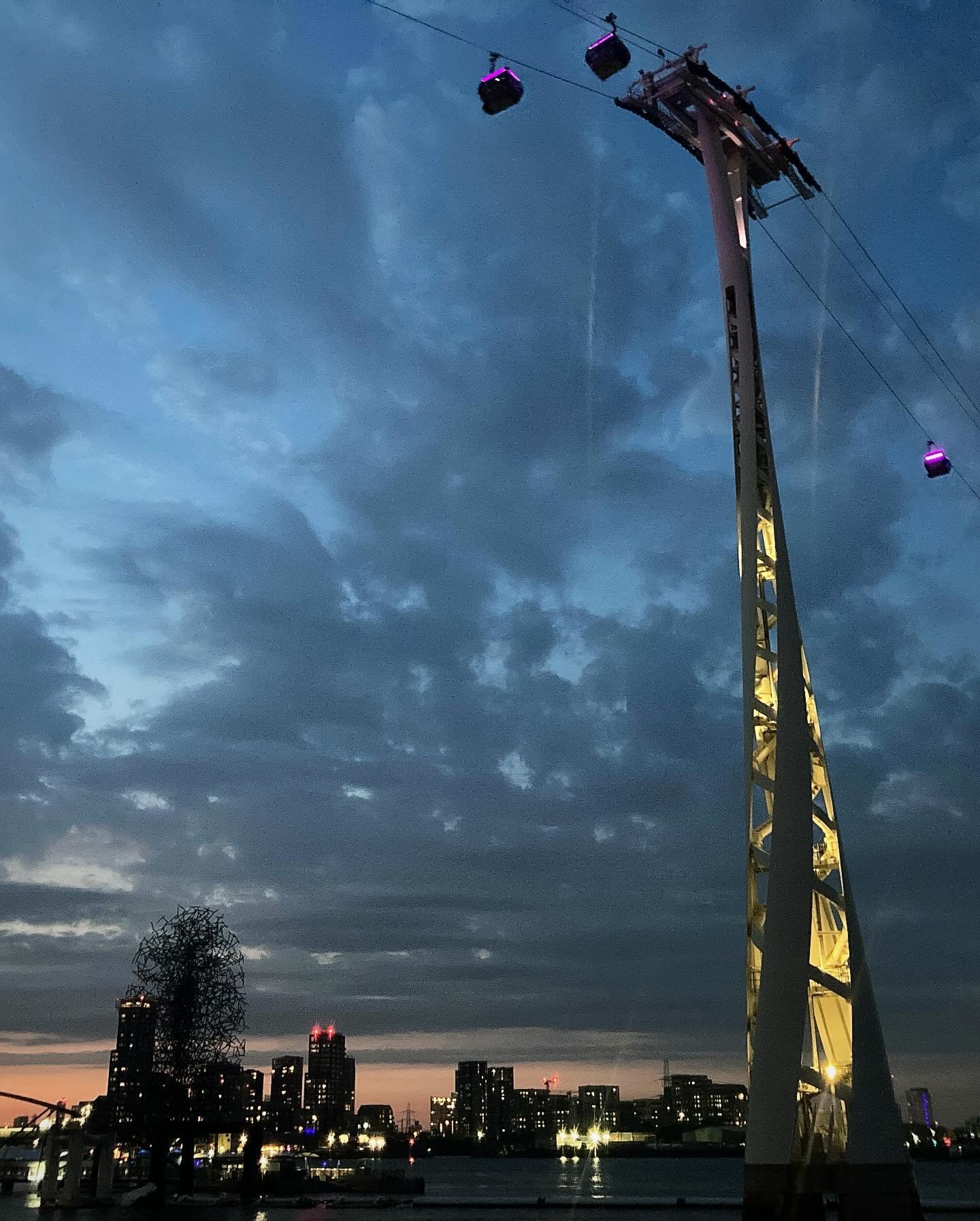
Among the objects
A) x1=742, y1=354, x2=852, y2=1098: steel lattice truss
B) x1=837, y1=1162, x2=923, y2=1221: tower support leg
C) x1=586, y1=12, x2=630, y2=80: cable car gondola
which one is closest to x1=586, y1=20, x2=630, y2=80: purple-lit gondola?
x1=586, y1=12, x2=630, y2=80: cable car gondola

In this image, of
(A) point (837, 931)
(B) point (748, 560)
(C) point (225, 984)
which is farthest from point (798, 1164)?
(C) point (225, 984)

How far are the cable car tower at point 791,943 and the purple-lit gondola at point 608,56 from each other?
6.88 metres

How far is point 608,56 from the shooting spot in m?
24.5

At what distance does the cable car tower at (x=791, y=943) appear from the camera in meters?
22.2

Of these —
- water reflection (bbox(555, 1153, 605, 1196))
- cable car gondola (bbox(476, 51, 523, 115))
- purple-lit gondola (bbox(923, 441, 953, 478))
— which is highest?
cable car gondola (bbox(476, 51, 523, 115))

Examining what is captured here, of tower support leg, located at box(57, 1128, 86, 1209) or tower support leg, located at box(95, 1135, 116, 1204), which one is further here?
tower support leg, located at box(95, 1135, 116, 1204)

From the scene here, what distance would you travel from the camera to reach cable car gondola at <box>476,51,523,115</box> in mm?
23609

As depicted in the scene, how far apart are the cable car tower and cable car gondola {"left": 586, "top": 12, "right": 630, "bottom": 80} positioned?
689 centimetres

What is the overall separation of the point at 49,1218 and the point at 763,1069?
4532 centimetres

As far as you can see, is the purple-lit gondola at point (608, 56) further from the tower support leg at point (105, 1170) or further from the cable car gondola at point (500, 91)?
the tower support leg at point (105, 1170)

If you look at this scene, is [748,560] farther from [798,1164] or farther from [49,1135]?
[49,1135]

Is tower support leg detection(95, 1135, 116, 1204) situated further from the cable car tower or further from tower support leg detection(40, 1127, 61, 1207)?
the cable car tower

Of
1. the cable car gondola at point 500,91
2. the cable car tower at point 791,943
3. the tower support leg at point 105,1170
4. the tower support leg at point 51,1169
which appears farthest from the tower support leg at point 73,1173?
the cable car gondola at point 500,91

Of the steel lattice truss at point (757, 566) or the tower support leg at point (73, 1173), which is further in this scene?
the tower support leg at point (73, 1173)
